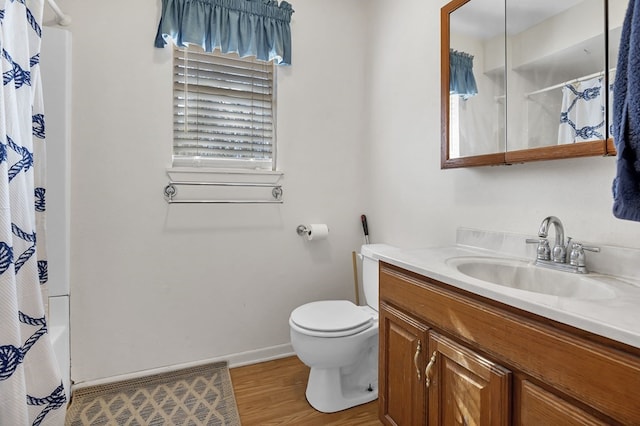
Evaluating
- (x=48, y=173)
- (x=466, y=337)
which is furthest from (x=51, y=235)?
(x=466, y=337)

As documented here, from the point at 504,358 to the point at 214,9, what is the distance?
2.23m

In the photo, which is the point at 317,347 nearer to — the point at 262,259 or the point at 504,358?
the point at 262,259

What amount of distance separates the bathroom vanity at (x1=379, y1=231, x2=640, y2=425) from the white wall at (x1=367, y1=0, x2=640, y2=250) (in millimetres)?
228

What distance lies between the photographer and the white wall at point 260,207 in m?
1.76

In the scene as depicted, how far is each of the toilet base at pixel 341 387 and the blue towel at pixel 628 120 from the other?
4.73 ft

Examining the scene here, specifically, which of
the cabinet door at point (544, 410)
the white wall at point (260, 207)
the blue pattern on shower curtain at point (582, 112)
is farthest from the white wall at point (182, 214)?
the cabinet door at point (544, 410)

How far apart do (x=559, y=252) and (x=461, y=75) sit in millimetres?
885

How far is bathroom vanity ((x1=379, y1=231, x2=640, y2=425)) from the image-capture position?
0.64 m

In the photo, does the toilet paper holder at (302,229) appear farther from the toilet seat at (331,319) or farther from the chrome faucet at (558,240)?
the chrome faucet at (558,240)

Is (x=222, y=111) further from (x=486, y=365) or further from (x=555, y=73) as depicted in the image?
(x=486, y=365)

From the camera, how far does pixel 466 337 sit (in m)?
0.96

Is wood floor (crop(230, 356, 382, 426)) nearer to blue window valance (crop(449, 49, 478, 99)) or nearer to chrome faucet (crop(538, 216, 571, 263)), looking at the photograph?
chrome faucet (crop(538, 216, 571, 263))

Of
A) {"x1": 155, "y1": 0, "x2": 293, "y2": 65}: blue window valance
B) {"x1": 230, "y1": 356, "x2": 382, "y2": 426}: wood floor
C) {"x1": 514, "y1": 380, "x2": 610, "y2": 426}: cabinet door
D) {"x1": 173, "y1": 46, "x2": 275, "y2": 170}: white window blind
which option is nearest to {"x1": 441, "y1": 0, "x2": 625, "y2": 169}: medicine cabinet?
{"x1": 514, "y1": 380, "x2": 610, "y2": 426}: cabinet door

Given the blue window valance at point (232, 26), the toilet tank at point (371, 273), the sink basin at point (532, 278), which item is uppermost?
the blue window valance at point (232, 26)
